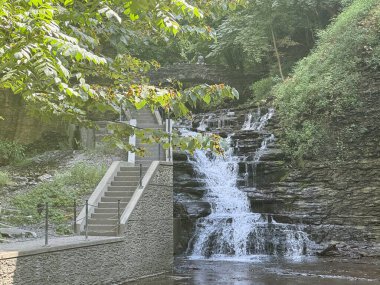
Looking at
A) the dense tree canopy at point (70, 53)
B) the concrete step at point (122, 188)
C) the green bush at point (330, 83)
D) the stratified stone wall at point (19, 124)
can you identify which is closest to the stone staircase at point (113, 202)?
the concrete step at point (122, 188)

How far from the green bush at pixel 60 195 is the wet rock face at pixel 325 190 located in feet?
14.5

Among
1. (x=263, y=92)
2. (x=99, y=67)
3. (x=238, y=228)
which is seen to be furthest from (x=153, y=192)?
(x=263, y=92)

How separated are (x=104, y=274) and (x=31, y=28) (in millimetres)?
7694

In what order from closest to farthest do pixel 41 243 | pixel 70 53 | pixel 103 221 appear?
pixel 70 53 → pixel 41 243 → pixel 103 221

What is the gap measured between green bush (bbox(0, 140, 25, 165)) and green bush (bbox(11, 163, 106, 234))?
4289 millimetres

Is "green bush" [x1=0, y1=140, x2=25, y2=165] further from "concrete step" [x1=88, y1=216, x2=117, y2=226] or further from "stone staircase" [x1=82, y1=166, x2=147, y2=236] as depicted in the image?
"concrete step" [x1=88, y1=216, x2=117, y2=226]

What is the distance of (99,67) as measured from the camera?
27.6 ft

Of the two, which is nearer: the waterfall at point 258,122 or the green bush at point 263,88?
the waterfall at point 258,122

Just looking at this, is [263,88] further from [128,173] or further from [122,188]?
[122,188]

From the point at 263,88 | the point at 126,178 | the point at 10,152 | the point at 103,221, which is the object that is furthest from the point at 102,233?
the point at 263,88

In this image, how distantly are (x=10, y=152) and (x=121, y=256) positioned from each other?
9853 millimetres

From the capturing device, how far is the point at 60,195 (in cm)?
1473

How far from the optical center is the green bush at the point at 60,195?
1324 centimetres

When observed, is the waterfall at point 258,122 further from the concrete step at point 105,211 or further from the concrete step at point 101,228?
the concrete step at point 101,228
